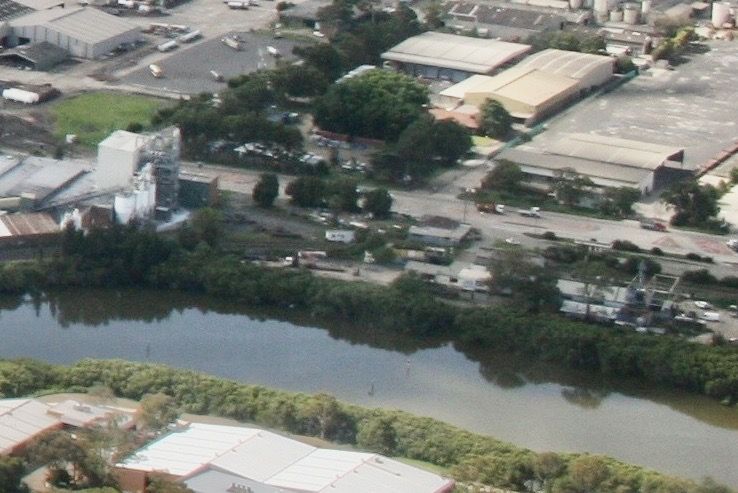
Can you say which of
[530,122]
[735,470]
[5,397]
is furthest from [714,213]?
[5,397]

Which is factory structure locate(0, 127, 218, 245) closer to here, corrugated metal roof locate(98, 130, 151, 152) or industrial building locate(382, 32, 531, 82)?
corrugated metal roof locate(98, 130, 151, 152)

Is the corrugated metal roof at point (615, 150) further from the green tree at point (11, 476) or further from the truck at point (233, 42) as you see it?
the green tree at point (11, 476)

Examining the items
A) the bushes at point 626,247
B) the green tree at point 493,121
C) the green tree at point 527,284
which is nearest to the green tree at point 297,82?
the green tree at point 493,121

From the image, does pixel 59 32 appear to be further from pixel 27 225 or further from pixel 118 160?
pixel 27 225

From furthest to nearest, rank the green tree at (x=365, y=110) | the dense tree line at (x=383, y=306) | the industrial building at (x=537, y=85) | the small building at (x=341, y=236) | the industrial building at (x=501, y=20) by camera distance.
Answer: the industrial building at (x=501, y=20)
the industrial building at (x=537, y=85)
the green tree at (x=365, y=110)
the small building at (x=341, y=236)
the dense tree line at (x=383, y=306)

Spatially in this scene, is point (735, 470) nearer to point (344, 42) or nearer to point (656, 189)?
point (656, 189)

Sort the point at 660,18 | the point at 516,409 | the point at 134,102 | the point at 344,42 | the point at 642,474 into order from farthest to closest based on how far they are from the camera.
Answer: the point at 660,18 → the point at 344,42 → the point at 134,102 → the point at 516,409 → the point at 642,474

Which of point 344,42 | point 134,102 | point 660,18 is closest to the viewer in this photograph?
point 134,102

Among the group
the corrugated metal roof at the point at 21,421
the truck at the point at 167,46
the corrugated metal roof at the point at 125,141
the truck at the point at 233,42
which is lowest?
the truck at the point at 167,46

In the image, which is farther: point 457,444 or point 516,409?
point 516,409
